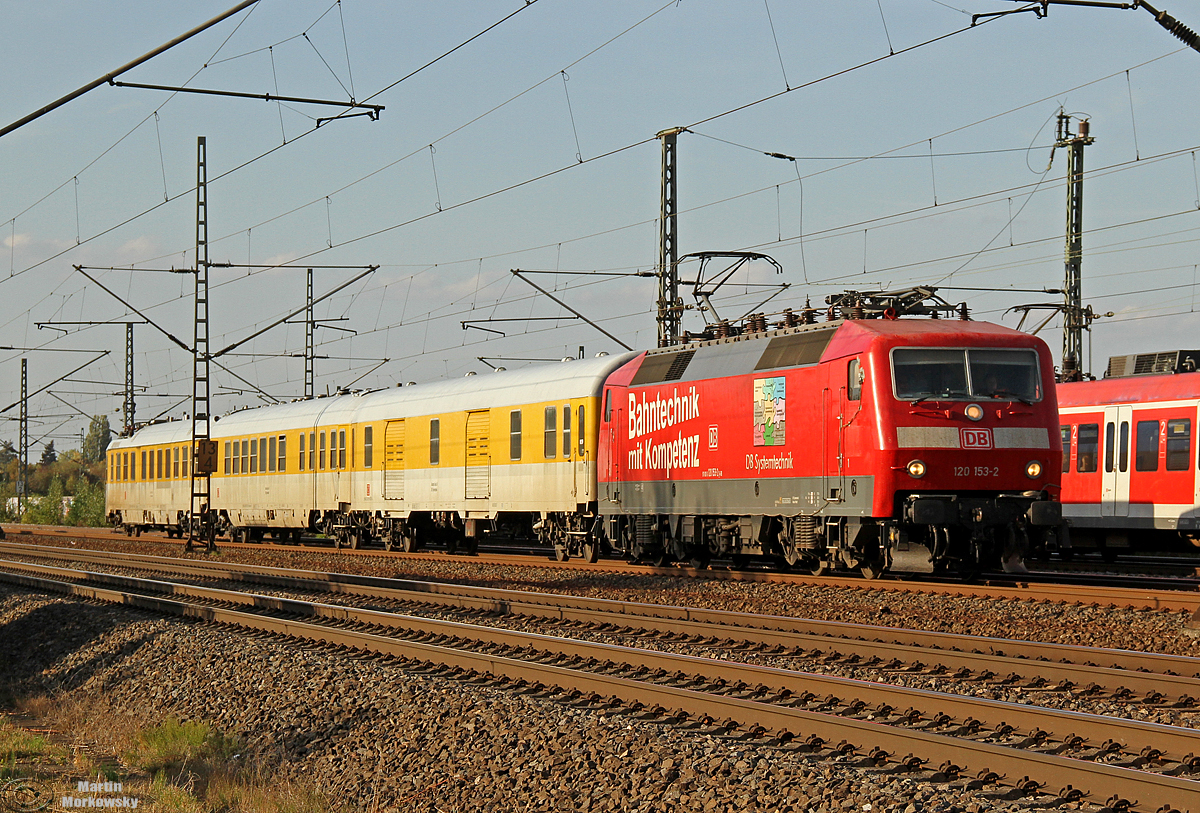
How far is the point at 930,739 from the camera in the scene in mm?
7895

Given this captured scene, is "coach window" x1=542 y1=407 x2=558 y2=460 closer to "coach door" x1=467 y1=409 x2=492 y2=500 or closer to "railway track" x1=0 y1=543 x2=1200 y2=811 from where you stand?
"coach door" x1=467 y1=409 x2=492 y2=500

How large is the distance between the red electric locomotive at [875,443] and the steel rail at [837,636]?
11.0ft

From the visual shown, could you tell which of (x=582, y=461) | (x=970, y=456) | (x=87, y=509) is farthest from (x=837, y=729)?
(x=87, y=509)

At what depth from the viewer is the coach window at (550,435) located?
24906mm

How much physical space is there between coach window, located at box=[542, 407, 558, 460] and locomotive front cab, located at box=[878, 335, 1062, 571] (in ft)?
29.2

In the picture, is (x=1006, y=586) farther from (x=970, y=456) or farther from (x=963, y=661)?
(x=963, y=661)

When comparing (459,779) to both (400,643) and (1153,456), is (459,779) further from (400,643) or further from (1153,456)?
(1153,456)

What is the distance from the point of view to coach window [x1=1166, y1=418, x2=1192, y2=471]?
22.9 meters

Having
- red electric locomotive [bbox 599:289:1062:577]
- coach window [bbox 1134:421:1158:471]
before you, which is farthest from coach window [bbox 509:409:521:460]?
coach window [bbox 1134:421:1158:471]

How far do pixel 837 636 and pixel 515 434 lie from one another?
13.7 metres

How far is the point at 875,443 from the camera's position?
1698cm

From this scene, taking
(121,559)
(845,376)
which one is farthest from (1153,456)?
(121,559)

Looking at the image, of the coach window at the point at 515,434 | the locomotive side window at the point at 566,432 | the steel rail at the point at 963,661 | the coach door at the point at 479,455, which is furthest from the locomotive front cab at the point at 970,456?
the coach door at the point at 479,455

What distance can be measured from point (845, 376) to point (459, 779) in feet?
34.0
